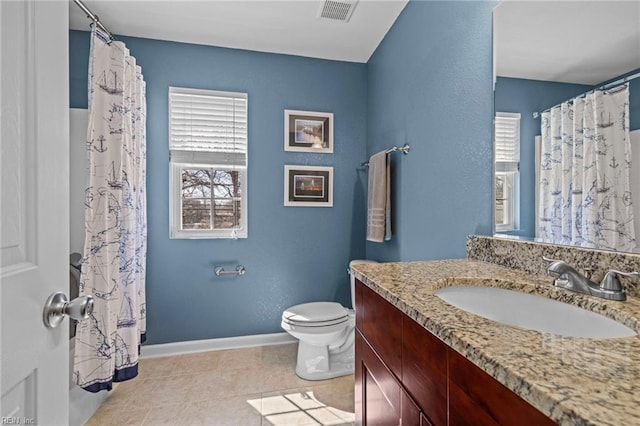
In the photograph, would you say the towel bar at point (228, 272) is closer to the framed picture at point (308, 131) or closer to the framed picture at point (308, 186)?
the framed picture at point (308, 186)

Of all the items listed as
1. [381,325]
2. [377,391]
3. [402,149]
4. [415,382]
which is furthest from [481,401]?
[402,149]

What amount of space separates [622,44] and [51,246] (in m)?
1.51

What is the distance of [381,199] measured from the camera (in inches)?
83.1

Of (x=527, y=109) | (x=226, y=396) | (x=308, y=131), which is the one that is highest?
(x=308, y=131)

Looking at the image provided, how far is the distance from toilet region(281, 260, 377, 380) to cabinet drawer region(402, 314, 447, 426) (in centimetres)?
110

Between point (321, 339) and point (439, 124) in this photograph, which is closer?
point (439, 124)

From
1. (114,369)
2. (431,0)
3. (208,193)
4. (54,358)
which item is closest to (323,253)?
(208,193)

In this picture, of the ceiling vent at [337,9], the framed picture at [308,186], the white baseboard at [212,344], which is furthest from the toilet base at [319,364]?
the ceiling vent at [337,9]

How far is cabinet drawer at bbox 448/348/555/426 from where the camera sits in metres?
0.42

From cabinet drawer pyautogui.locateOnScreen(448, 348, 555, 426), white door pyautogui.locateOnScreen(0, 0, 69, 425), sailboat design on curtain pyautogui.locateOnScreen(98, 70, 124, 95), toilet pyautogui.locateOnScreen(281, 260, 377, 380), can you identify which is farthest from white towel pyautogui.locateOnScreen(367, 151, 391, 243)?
white door pyautogui.locateOnScreen(0, 0, 69, 425)

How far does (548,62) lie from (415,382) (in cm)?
114

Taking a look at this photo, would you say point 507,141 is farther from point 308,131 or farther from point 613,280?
point 308,131

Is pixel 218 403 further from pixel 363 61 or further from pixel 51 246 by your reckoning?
pixel 363 61

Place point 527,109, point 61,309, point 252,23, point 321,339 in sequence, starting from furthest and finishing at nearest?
1. point 252,23
2. point 321,339
3. point 527,109
4. point 61,309
